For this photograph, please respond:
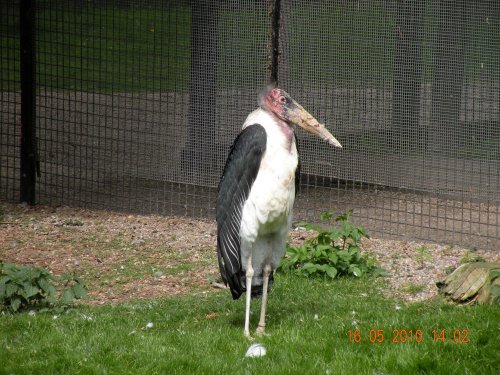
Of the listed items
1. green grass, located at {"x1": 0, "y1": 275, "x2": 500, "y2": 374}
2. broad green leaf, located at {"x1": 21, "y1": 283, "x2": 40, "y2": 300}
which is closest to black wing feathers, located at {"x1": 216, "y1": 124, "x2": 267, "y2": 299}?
green grass, located at {"x1": 0, "y1": 275, "x2": 500, "y2": 374}

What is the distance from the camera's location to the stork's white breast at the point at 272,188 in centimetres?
621

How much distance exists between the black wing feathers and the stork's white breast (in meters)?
0.04

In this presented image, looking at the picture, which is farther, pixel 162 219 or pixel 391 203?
pixel 162 219

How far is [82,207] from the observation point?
1051cm

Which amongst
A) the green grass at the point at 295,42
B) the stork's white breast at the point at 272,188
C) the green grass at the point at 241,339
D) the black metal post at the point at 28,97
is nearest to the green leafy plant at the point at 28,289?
the green grass at the point at 241,339

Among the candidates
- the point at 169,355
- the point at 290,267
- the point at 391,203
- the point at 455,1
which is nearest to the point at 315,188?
the point at 391,203

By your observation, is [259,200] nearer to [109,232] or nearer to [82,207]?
[109,232]

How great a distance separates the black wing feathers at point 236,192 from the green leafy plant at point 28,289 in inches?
45.6

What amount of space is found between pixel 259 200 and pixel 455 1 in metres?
3.34

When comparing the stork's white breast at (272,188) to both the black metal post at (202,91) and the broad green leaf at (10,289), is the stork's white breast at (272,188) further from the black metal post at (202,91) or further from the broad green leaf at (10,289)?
the black metal post at (202,91)

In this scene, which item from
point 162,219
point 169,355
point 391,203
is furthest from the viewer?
point 162,219

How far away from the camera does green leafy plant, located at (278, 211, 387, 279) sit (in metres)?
7.85
